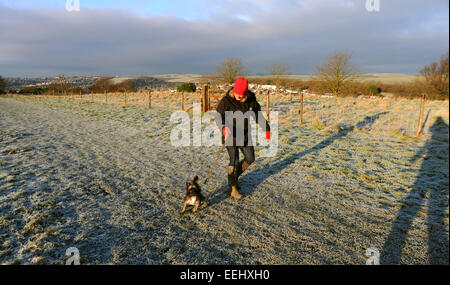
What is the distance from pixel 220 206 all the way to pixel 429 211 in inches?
143

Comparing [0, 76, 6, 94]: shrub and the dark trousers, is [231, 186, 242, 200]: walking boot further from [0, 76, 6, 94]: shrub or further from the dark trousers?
[0, 76, 6, 94]: shrub

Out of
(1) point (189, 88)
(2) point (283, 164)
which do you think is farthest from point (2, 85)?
(2) point (283, 164)

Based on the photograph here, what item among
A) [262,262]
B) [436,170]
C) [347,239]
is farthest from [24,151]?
[436,170]

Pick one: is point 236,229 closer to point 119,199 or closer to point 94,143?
point 119,199

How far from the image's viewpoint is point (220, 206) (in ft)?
14.4

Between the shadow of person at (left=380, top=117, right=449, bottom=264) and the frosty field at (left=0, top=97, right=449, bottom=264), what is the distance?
2 centimetres

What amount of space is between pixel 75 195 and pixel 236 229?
307 cm

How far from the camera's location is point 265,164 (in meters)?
7.04

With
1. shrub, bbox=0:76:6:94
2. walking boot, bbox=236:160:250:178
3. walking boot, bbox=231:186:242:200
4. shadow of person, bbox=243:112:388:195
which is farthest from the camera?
shrub, bbox=0:76:6:94

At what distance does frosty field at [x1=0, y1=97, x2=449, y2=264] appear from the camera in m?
3.09

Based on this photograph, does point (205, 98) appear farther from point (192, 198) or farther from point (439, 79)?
point (439, 79)

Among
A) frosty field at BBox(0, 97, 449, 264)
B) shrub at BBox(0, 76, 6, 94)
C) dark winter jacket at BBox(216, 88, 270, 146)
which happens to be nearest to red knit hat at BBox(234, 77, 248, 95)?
dark winter jacket at BBox(216, 88, 270, 146)

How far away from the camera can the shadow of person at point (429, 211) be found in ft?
10.4
